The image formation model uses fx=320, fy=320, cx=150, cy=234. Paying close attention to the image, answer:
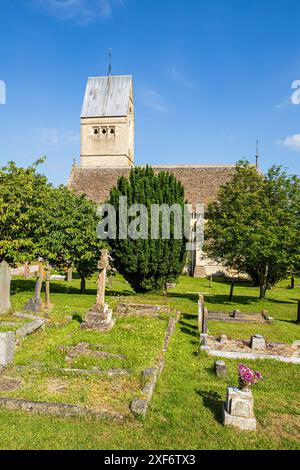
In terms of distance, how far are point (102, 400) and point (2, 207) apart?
12569mm

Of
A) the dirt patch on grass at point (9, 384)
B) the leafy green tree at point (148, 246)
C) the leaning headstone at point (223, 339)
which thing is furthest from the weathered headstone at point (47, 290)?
the leaning headstone at point (223, 339)

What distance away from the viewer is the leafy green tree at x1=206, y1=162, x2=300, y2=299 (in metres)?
17.6

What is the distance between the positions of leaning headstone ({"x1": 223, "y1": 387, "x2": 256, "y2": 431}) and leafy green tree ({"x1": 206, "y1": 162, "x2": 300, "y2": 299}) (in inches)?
455

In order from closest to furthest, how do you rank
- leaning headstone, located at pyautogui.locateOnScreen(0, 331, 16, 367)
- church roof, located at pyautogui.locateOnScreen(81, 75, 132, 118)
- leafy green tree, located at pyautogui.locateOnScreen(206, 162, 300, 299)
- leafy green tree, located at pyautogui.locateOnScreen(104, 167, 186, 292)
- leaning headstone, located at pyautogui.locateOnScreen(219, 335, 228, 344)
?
1. leaning headstone, located at pyautogui.locateOnScreen(0, 331, 16, 367)
2. leaning headstone, located at pyautogui.locateOnScreen(219, 335, 228, 344)
3. leafy green tree, located at pyautogui.locateOnScreen(206, 162, 300, 299)
4. leafy green tree, located at pyautogui.locateOnScreen(104, 167, 186, 292)
5. church roof, located at pyautogui.locateOnScreen(81, 75, 132, 118)

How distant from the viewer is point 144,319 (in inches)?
566

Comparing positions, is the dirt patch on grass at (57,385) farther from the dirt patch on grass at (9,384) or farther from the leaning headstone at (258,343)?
the leaning headstone at (258,343)

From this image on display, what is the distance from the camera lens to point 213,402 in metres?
7.31

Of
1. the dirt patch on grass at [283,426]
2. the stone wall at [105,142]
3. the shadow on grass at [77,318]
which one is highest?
the stone wall at [105,142]

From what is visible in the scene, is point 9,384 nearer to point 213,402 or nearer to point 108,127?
point 213,402

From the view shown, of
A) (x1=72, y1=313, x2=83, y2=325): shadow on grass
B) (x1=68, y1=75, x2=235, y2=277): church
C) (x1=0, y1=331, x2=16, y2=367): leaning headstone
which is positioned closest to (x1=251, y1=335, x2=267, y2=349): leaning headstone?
(x1=72, y1=313, x2=83, y2=325): shadow on grass

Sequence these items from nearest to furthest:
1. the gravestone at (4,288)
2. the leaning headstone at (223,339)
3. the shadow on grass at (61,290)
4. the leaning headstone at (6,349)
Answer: the leaning headstone at (6,349), the leaning headstone at (223,339), the gravestone at (4,288), the shadow on grass at (61,290)

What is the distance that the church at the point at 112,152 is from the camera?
121 ft

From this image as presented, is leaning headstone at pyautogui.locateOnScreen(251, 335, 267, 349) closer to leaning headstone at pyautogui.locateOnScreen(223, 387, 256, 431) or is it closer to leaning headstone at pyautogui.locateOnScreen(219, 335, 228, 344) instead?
leaning headstone at pyautogui.locateOnScreen(219, 335, 228, 344)

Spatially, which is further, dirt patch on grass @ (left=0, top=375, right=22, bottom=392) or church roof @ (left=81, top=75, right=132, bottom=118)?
church roof @ (left=81, top=75, right=132, bottom=118)
